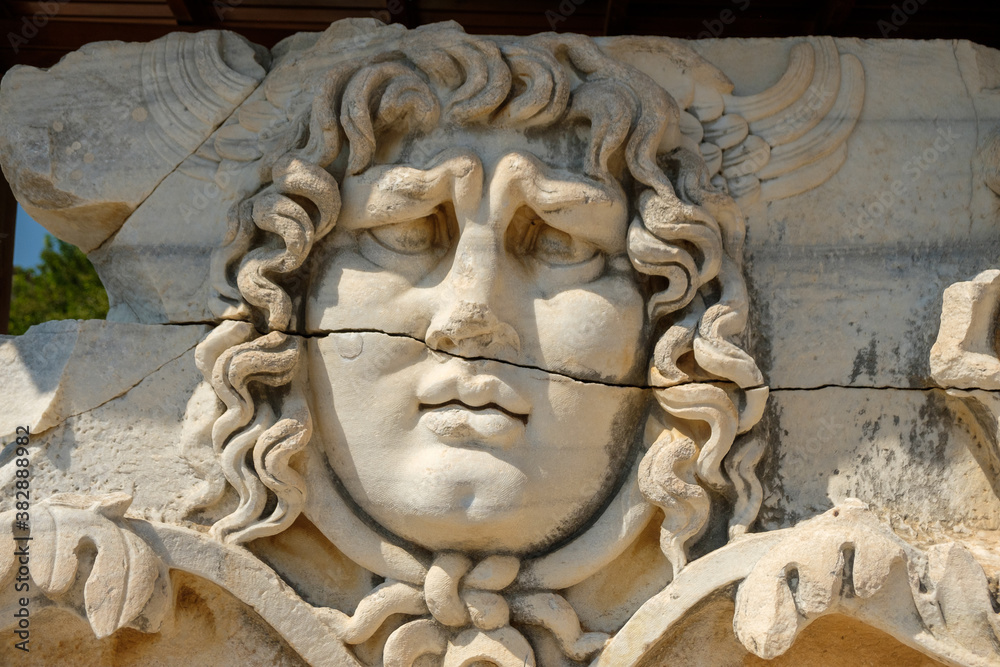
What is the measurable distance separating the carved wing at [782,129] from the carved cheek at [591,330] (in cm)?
43

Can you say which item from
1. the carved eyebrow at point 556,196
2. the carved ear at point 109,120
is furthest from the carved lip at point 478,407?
the carved ear at point 109,120

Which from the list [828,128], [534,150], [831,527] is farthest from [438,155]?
[831,527]

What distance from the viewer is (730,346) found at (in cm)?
241

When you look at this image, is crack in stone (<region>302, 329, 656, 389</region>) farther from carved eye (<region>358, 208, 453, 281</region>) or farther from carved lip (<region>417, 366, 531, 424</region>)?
carved eye (<region>358, 208, 453, 281</region>)

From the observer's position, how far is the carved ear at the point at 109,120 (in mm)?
2607

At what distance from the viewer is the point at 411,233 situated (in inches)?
97.0

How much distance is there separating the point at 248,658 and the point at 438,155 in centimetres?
126

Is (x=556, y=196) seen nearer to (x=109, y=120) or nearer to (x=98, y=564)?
(x=109, y=120)

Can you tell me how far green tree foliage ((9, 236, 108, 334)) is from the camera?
719 centimetres

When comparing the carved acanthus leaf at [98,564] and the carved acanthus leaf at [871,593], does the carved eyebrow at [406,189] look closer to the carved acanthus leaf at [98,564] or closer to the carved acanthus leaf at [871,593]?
the carved acanthus leaf at [98,564]

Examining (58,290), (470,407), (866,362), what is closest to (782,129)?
(866,362)

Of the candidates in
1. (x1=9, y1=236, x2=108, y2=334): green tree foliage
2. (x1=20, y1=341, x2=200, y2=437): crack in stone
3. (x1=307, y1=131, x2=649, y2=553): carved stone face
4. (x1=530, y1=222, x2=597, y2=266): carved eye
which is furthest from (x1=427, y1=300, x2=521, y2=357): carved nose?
(x1=9, y1=236, x2=108, y2=334): green tree foliage

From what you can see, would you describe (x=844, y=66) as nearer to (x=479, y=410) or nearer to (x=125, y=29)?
(x=479, y=410)

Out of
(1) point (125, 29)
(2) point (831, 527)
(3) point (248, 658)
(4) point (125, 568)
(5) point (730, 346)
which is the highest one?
(1) point (125, 29)
